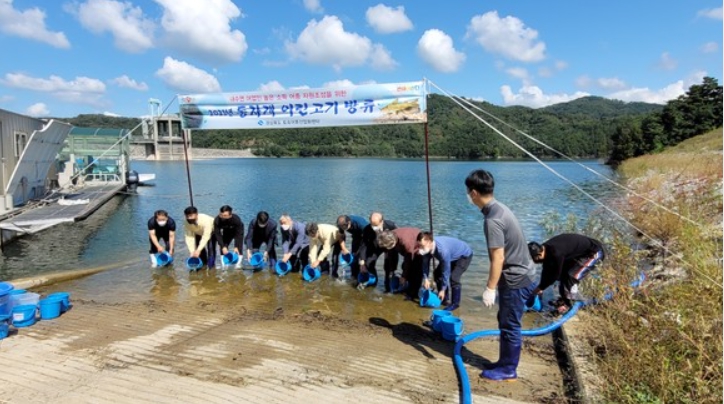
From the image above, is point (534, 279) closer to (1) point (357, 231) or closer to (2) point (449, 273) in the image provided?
(2) point (449, 273)

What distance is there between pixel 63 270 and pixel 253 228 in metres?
4.97

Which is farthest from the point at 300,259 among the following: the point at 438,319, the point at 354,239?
the point at 438,319

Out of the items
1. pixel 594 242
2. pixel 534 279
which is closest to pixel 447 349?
pixel 534 279

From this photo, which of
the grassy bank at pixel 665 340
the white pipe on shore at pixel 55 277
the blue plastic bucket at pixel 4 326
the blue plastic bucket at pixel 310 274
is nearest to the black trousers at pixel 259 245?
the blue plastic bucket at pixel 310 274

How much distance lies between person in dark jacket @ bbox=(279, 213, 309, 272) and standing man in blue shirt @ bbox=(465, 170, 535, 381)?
5029 mm

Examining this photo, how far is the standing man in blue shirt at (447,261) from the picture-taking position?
6.28 m

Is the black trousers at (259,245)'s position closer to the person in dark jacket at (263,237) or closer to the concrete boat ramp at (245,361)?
the person in dark jacket at (263,237)

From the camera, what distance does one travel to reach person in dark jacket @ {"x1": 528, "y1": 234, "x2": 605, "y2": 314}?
6164 millimetres

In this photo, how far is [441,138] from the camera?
126 metres

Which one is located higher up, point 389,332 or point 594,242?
point 594,242

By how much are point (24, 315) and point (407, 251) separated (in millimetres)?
5376

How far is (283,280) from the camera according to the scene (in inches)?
337

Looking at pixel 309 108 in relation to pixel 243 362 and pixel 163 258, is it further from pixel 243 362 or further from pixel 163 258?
pixel 243 362

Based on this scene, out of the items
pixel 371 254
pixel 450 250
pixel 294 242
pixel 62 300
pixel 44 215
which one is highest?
pixel 44 215
